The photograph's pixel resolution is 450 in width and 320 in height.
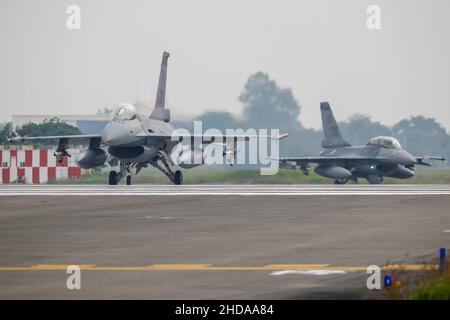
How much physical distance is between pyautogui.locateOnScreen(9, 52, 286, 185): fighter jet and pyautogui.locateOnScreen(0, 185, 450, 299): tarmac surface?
15.8 metres

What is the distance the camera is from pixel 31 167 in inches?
2438

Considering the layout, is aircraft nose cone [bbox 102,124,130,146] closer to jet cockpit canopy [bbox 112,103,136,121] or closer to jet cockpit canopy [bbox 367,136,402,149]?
jet cockpit canopy [bbox 112,103,136,121]

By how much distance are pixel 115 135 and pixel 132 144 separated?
6.31 feet

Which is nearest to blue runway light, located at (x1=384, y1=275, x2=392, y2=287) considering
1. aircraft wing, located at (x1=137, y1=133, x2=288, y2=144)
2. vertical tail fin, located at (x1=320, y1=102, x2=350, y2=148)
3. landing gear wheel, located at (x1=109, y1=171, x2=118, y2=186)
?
aircraft wing, located at (x1=137, y1=133, x2=288, y2=144)

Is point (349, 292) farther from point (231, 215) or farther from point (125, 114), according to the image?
point (125, 114)

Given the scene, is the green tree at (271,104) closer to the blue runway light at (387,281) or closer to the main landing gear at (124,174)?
the main landing gear at (124,174)

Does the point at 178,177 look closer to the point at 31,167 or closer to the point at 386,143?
the point at 31,167

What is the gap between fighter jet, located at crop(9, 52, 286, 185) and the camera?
48.9m

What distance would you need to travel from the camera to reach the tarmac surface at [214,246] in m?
13.6

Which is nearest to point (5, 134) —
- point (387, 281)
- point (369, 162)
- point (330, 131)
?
point (330, 131)

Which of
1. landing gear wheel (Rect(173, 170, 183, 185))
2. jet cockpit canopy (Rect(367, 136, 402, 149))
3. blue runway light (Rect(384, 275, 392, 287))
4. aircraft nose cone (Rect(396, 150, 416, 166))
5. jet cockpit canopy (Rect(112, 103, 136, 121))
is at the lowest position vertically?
landing gear wheel (Rect(173, 170, 183, 185))

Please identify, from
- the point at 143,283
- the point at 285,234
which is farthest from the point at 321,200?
the point at 143,283
